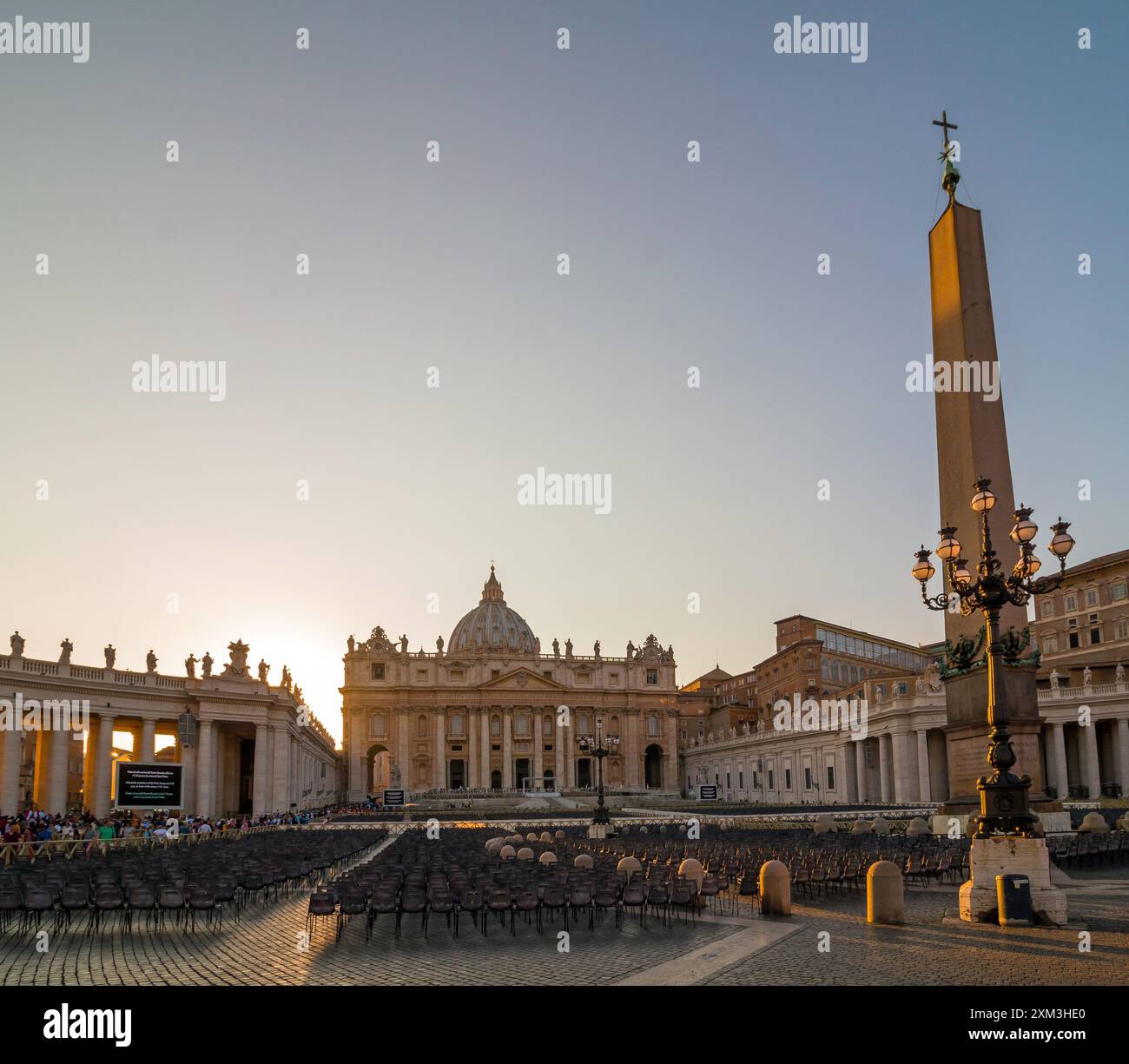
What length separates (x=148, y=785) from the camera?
35.5 metres

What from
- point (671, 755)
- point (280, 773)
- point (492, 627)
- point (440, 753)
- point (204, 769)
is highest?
point (492, 627)

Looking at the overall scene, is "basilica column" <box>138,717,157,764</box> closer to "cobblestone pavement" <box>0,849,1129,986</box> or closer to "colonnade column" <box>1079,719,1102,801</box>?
"cobblestone pavement" <box>0,849,1129,986</box>

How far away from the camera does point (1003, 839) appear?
14.9 metres

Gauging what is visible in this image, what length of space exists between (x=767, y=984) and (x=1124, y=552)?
65101mm

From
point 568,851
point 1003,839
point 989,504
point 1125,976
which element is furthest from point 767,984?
point 568,851

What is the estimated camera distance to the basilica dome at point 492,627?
153500 mm

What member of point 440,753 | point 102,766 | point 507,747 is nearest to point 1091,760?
point 102,766

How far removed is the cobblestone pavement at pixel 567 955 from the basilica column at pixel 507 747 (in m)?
108

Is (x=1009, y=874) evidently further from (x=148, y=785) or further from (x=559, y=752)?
(x=559, y=752)

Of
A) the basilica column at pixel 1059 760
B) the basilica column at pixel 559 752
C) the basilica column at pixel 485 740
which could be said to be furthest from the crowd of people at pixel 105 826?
the basilica column at pixel 559 752

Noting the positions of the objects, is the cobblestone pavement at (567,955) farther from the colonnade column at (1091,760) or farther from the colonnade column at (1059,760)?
the colonnade column at (1091,760)

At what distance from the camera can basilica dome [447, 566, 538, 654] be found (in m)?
154

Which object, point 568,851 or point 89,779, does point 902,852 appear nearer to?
point 568,851

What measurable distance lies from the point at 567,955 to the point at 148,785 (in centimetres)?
2744
